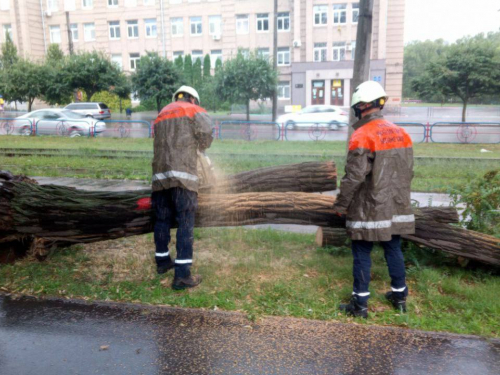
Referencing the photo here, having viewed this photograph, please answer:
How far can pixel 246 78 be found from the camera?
29.3m

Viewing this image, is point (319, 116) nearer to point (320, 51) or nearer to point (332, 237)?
point (320, 51)

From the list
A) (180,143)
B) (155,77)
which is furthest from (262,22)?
(180,143)

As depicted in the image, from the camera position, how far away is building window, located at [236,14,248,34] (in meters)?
45.8

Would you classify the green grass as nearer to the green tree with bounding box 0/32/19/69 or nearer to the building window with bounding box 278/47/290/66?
the green tree with bounding box 0/32/19/69

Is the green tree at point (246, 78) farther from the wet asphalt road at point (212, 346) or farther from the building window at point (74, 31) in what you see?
the building window at point (74, 31)

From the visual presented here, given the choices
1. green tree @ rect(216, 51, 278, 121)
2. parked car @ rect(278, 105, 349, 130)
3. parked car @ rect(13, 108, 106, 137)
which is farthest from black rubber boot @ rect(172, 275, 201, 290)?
green tree @ rect(216, 51, 278, 121)

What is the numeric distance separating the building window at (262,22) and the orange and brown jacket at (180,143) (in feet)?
143

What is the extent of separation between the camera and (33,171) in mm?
11773

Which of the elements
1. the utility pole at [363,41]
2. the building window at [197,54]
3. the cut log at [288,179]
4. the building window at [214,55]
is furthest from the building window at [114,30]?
the cut log at [288,179]

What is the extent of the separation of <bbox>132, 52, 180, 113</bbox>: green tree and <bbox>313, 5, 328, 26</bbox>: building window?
20.2 m

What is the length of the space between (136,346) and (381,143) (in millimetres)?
2554

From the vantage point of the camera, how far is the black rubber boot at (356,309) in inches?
157

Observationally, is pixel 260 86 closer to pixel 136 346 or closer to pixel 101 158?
pixel 101 158

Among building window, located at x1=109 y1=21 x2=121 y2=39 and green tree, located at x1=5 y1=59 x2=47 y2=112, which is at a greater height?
building window, located at x1=109 y1=21 x2=121 y2=39
